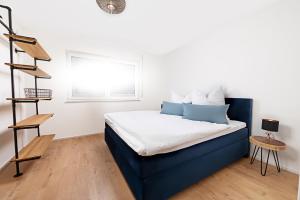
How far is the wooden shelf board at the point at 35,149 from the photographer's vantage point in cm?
165

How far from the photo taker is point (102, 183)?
1.53 metres

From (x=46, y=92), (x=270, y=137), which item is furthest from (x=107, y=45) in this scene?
(x=270, y=137)

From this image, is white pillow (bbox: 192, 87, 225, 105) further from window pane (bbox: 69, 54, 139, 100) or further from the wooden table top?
window pane (bbox: 69, 54, 139, 100)

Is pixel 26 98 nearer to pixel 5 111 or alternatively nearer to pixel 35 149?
pixel 5 111

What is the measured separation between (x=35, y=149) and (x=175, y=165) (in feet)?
6.45

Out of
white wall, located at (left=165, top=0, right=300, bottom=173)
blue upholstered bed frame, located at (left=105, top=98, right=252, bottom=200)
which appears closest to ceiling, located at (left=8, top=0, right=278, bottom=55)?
white wall, located at (left=165, top=0, right=300, bottom=173)

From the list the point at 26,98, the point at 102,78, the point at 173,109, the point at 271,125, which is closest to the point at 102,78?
the point at 102,78

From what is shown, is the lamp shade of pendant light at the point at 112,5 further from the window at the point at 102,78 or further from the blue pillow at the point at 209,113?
the blue pillow at the point at 209,113

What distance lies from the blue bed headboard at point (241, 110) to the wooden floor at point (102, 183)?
25.6 inches

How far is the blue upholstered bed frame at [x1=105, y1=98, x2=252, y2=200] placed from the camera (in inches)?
45.3

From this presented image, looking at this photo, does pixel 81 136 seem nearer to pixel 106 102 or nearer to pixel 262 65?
pixel 106 102

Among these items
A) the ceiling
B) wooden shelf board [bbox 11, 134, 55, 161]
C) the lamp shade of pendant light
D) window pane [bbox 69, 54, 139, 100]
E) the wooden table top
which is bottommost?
wooden shelf board [bbox 11, 134, 55, 161]

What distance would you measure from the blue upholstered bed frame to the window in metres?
2.10

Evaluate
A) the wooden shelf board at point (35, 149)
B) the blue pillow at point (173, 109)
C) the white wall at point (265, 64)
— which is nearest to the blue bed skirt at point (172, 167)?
the white wall at point (265, 64)
